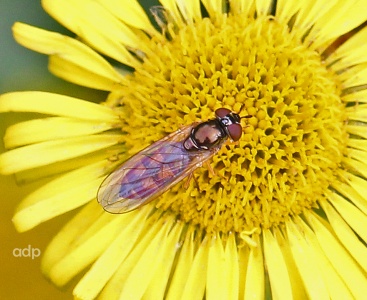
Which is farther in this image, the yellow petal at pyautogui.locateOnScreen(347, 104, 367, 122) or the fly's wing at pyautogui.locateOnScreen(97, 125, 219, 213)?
the yellow petal at pyautogui.locateOnScreen(347, 104, 367, 122)

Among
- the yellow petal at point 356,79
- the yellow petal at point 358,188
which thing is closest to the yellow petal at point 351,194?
the yellow petal at point 358,188

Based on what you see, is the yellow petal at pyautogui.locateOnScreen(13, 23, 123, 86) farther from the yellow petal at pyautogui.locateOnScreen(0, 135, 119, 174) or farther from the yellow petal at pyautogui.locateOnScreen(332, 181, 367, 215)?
the yellow petal at pyautogui.locateOnScreen(332, 181, 367, 215)

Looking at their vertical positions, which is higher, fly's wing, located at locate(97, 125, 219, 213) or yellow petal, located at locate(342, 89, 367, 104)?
fly's wing, located at locate(97, 125, 219, 213)

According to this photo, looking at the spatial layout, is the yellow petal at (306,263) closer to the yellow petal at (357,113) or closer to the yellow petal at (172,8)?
the yellow petal at (357,113)

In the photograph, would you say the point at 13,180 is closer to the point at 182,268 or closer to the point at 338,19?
the point at 182,268

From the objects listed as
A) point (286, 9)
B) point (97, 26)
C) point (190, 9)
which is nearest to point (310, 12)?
point (286, 9)

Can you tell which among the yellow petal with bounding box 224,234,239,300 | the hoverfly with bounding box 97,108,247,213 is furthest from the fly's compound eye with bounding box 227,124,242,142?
the yellow petal with bounding box 224,234,239,300

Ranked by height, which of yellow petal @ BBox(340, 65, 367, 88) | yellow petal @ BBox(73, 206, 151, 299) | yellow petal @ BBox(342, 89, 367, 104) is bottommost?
yellow petal @ BBox(73, 206, 151, 299)
